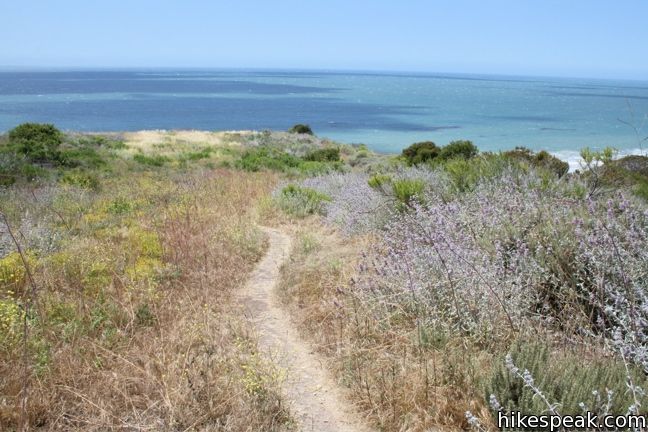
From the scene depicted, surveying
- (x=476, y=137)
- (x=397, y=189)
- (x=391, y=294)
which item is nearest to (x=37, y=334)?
(x=391, y=294)

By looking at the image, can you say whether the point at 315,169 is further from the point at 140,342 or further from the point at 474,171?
the point at 140,342

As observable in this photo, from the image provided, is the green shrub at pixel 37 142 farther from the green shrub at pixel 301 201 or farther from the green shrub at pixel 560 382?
the green shrub at pixel 560 382

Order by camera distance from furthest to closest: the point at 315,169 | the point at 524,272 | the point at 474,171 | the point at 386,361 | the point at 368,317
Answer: the point at 315,169 < the point at 474,171 < the point at 368,317 < the point at 524,272 < the point at 386,361

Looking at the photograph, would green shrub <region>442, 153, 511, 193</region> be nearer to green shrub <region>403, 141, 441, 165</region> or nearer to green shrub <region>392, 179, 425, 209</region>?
green shrub <region>392, 179, 425, 209</region>

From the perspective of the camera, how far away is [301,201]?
35.6 feet

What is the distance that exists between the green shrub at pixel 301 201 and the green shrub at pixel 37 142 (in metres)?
15.3

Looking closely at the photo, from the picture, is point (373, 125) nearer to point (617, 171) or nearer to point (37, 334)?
point (617, 171)

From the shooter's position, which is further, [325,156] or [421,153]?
[325,156]

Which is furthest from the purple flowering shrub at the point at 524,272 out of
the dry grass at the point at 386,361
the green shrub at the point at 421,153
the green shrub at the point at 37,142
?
the green shrub at the point at 37,142

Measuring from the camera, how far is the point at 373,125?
77.4m

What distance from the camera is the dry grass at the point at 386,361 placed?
3.38 m

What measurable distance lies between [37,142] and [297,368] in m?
26.8

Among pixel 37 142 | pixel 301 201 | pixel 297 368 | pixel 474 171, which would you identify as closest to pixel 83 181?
pixel 301 201

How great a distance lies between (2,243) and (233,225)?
3372 millimetres
